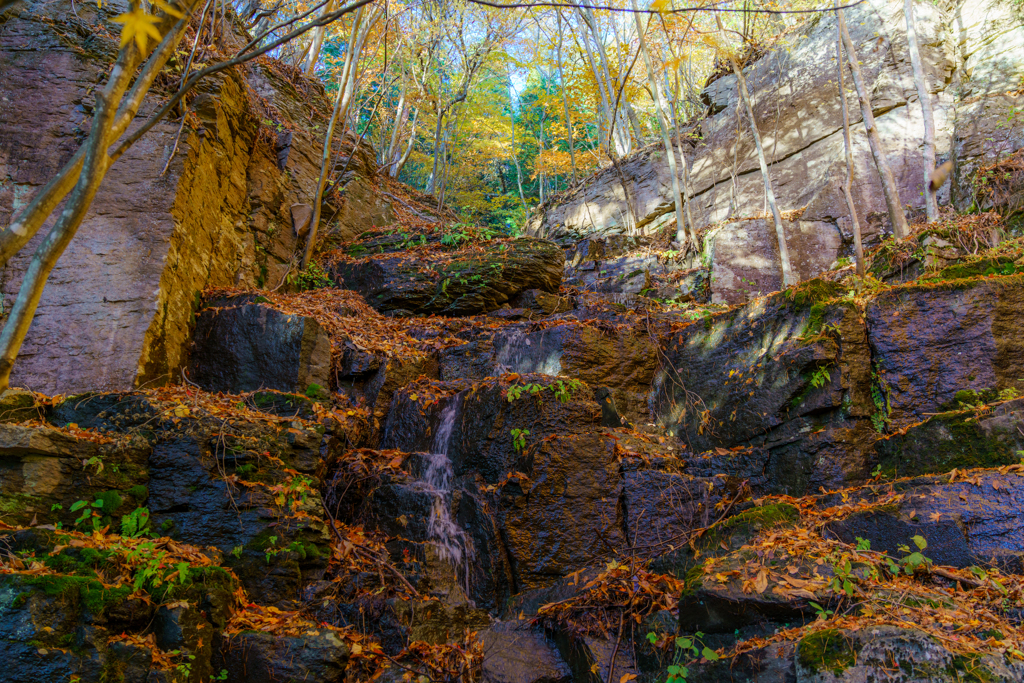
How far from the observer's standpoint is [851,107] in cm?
1270

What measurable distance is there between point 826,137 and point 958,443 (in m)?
10.1

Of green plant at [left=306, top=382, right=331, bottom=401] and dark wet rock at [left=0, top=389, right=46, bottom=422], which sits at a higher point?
green plant at [left=306, top=382, right=331, bottom=401]

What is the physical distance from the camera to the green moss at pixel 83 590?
10.4 ft

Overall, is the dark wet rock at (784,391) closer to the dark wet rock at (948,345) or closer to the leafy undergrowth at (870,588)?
the dark wet rock at (948,345)

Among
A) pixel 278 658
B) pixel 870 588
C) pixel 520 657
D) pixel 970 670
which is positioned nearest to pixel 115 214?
pixel 278 658

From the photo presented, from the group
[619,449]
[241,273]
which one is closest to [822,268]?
[619,449]

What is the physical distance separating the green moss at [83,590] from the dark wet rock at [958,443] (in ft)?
20.7

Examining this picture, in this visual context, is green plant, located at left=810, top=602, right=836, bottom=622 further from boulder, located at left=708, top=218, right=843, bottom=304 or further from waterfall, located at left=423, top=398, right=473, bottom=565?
boulder, located at left=708, top=218, right=843, bottom=304

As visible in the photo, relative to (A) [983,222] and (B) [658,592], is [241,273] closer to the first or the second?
(B) [658,592]

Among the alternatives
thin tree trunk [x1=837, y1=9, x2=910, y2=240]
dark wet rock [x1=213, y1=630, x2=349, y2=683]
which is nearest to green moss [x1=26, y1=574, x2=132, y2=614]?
dark wet rock [x1=213, y1=630, x2=349, y2=683]

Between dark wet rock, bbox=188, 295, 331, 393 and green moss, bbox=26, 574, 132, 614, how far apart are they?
12.3 ft

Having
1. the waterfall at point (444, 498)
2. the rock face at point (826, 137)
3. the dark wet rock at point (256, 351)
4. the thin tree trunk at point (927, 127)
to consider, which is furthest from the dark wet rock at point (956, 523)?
the rock face at point (826, 137)

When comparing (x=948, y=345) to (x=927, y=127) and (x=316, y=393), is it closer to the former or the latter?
(x=927, y=127)

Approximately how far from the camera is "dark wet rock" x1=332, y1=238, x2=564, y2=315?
34.2 feet
